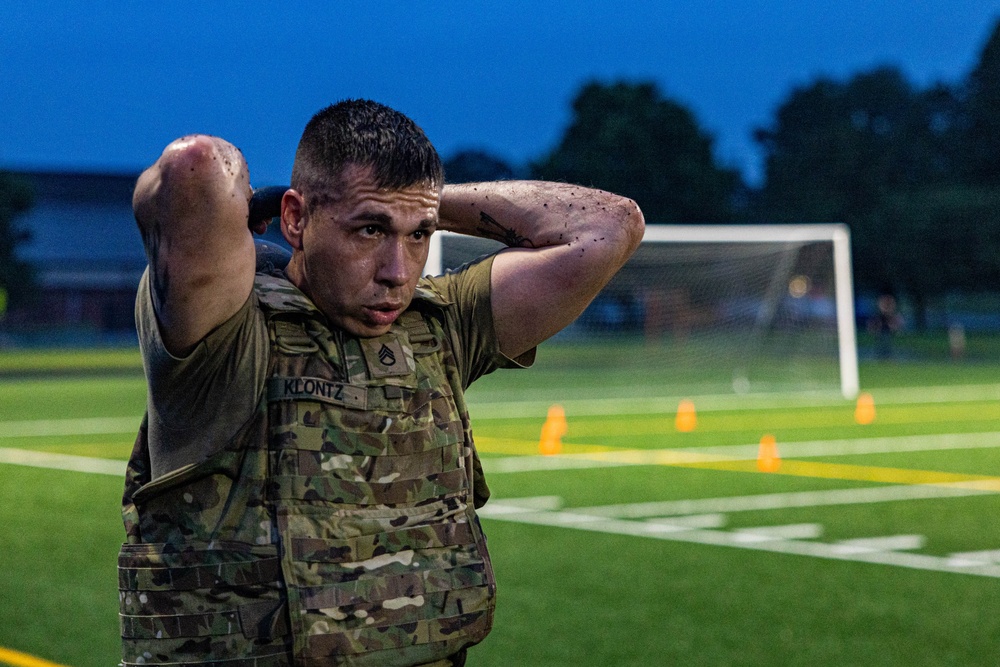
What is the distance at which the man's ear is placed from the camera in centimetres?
262

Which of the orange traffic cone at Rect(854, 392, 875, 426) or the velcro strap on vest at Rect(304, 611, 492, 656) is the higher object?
the velcro strap on vest at Rect(304, 611, 492, 656)

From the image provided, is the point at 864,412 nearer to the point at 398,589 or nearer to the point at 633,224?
the point at 633,224

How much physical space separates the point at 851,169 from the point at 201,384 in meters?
70.4

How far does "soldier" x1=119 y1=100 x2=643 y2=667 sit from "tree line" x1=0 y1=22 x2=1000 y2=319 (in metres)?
61.0

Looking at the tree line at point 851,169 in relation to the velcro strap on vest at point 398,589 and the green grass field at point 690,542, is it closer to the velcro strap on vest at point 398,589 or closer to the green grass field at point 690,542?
the green grass field at point 690,542

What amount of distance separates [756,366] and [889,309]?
937cm

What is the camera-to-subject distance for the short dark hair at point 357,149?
2574 mm

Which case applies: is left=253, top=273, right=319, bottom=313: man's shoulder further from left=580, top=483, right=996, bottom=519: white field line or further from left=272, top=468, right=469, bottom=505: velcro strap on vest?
left=580, top=483, right=996, bottom=519: white field line

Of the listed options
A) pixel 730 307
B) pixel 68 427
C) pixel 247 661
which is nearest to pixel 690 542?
pixel 247 661

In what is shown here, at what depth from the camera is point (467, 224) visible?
3.09m

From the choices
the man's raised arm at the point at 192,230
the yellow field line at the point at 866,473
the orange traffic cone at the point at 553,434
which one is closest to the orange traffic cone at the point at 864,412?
the orange traffic cone at the point at 553,434

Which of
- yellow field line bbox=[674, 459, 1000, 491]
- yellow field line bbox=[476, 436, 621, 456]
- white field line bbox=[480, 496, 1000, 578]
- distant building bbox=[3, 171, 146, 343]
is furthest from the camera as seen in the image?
distant building bbox=[3, 171, 146, 343]

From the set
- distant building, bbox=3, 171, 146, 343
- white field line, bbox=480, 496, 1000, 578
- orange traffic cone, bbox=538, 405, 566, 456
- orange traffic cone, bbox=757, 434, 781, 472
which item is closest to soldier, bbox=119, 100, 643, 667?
white field line, bbox=480, 496, 1000, 578

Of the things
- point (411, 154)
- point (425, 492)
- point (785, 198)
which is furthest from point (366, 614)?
point (785, 198)
